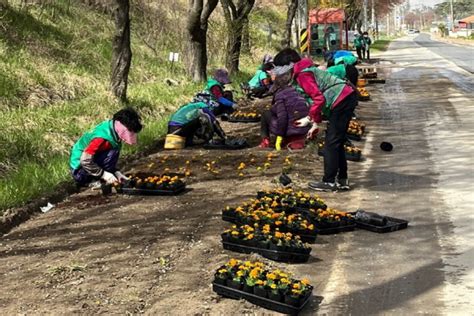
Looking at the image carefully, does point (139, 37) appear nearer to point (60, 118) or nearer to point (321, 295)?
point (60, 118)

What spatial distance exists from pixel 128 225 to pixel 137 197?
1.05m

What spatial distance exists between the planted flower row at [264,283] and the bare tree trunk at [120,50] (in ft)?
25.5

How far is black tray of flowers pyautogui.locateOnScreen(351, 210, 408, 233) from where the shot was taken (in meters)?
5.08

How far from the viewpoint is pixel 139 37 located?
775 inches

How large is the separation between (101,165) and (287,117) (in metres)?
3.36

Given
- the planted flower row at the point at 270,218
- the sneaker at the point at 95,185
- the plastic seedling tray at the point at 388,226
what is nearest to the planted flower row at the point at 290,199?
the planted flower row at the point at 270,218

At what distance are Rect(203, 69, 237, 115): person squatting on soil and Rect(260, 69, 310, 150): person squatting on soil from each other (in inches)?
80.8

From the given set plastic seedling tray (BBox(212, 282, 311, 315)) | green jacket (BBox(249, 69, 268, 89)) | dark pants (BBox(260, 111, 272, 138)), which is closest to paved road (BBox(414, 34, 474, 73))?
green jacket (BBox(249, 69, 268, 89))

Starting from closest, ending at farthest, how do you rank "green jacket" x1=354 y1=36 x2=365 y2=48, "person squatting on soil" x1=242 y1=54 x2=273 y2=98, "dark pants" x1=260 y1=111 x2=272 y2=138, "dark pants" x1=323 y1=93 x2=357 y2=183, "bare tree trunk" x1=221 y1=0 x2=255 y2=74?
"dark pants" x1=323 y1=93 x2=357 y2=183, "dark pants" x1=260 y1=111 x2=272 y2=138, "person squatting on soil" x1=242 y1=54 x2=273 y2=98, "bare tree trunk" x1=221 y1=0 x2=255 y2=74, "green jacket" x1=354 y1=36 x2=365 y2=48

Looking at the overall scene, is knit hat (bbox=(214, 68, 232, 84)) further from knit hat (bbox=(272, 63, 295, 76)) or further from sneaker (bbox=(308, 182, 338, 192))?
sneaker (bbox=(308, 182, 338, 192))

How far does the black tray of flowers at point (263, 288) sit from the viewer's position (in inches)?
139

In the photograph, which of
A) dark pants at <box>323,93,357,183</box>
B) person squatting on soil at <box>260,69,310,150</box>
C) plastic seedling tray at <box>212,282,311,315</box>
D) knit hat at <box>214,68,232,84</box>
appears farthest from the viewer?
knit hat at <box>214,68,232,84</box>

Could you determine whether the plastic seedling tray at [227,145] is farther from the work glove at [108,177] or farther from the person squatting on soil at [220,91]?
the work glove at [108,177]

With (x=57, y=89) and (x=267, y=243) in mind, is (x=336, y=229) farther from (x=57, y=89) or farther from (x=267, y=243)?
(x=57, y=89)
